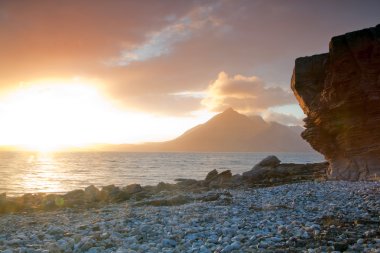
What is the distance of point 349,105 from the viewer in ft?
110

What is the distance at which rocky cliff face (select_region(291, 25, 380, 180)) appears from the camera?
1278 inches

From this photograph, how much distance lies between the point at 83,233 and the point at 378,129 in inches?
1143

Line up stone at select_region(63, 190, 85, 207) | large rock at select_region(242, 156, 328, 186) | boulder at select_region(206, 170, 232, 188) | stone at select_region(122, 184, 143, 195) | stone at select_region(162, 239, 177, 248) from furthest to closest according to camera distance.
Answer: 1. large rock at select_region(242, 156, 328, 186)
2. boulder at select_region(206, 170, 232, 188)
3. stone at select_region(122, 184, 143, 195)
4. stone at select_region(63, 190, 85, 207)
5. stone at select_region(162, 239, 177, 248)

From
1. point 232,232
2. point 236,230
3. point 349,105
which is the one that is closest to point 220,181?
point 349,105

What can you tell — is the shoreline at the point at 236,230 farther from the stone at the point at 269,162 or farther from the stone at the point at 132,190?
the stone at the point at 269,162

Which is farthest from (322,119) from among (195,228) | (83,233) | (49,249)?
(49,249)

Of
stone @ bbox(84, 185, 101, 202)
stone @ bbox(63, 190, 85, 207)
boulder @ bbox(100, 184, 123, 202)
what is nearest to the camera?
stone @ bbox(63, 190, 85, 207)

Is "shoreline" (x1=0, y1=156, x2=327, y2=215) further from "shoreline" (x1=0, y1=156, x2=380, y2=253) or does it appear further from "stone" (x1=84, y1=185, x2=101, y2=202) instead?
"shoreline" (x1=0, y1=156, x2=380, y2=253)

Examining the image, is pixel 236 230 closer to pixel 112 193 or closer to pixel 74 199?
pixel 112 193

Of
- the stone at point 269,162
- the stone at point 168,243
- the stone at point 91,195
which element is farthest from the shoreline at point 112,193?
the stone at point 168,243

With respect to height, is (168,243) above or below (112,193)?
above

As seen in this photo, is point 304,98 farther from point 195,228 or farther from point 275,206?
point 195,228

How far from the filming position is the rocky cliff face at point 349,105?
3247cm

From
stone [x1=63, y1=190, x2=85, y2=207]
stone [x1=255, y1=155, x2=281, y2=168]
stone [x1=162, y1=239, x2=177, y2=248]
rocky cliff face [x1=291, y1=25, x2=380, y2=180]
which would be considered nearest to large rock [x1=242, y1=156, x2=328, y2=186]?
stone [x1=255, y1=155, x2=281, y2=168]
